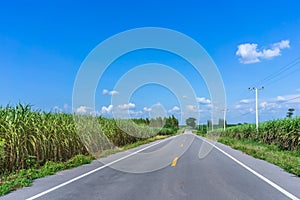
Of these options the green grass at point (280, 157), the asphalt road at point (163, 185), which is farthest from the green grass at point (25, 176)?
the green grass at point (280, 157)

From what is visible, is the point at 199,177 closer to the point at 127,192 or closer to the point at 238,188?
the point at 238,188

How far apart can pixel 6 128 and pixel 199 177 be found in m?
6.94

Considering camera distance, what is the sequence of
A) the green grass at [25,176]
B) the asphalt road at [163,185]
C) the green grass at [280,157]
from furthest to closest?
the green grass at [280,157] < the green grass at [25,176] < the asphalt road at [163,185]

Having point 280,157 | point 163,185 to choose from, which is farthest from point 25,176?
point 280,157

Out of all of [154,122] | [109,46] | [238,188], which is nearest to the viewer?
[238,188]

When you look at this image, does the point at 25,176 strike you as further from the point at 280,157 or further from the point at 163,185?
the point at 280,157

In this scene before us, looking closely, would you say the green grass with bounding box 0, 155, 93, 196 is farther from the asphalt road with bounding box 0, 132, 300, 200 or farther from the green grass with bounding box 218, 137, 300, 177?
the green grass with bounding box 218, 137, 300, 177

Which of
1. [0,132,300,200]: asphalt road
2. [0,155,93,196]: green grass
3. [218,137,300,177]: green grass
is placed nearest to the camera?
[0,132,300,200]: asphalt road

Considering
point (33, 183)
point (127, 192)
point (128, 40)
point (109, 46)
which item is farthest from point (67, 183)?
point (128, 40)

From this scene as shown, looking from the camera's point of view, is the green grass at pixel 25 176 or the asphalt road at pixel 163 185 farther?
the green grass at pixel 25 176

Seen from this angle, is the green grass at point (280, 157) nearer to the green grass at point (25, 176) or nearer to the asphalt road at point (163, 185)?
the asphalt road at point (163, 185)

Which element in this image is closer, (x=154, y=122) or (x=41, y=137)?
(x=41, y=137)

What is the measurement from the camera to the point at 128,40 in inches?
709

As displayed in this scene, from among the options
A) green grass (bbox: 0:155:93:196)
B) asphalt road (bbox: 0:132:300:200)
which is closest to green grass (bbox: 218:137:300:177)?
asphalt road (bbox: 0:132:300:200)
